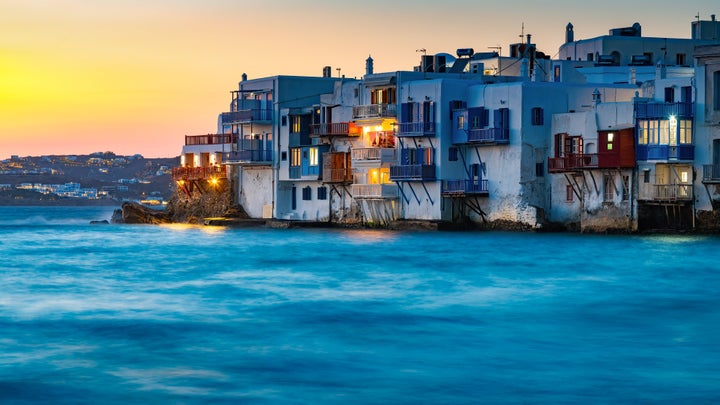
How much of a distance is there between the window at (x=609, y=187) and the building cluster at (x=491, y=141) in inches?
1.8

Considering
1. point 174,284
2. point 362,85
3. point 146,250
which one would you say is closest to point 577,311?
point 174,284

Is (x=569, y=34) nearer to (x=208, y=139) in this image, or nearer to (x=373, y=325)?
(x=208, y=139)

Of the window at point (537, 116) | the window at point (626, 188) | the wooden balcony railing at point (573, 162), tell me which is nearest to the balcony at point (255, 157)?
the window at point (537, 116)

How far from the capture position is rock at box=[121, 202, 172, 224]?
91.1 m

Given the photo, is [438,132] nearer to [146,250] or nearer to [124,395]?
[146,250]

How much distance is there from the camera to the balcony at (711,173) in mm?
55656

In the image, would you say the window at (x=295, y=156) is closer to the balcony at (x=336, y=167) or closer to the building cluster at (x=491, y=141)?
the building cluster at (x=491, y=141)

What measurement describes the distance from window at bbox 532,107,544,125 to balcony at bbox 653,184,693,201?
7952 mm

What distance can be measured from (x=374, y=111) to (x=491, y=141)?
834 cm

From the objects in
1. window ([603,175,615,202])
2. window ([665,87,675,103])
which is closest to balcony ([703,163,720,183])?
window ([665,87,675,103])

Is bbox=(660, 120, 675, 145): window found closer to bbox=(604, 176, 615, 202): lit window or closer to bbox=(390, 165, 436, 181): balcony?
bbox=(604, 176, 615, 202): lit window

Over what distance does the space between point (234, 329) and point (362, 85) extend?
42791 millimetres

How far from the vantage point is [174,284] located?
41156 millimetres

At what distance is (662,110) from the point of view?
2264 inches
